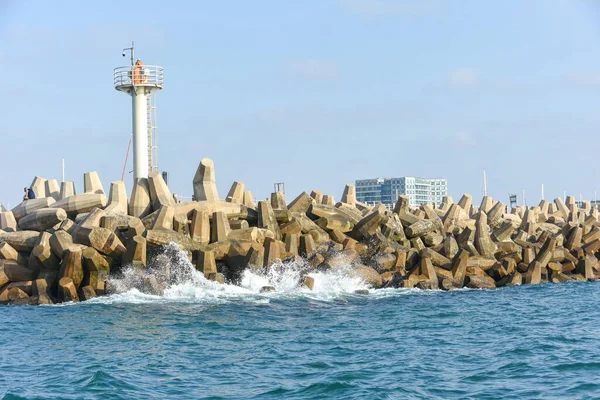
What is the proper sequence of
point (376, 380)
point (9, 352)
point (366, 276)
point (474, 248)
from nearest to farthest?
point (376, 380)
point (9, 352)
point (366, 276)
point (474, 248)

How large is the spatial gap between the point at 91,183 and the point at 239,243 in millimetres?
7352

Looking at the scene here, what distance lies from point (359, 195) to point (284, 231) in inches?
1916

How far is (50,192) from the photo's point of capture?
28.6 meters

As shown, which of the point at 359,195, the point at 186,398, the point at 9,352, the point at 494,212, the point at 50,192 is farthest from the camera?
the point at 359,195

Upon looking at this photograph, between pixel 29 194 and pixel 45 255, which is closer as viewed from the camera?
pixel 45 255

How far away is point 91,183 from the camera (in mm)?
26688

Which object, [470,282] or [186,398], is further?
[470,282]

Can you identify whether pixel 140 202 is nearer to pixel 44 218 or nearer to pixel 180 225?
pixel 180 225

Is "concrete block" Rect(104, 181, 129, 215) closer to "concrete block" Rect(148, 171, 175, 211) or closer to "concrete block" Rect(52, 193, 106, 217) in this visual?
"concrete block" Rect(52, 193, 106, 217)

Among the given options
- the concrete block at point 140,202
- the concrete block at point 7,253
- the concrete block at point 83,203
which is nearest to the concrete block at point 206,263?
the concrete block at point 140,202

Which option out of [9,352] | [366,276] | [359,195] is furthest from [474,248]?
[359,195]

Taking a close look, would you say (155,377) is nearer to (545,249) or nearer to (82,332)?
(82,332)

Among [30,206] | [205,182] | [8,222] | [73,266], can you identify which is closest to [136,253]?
[73,266]

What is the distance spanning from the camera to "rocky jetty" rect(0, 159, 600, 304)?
66.8ft
